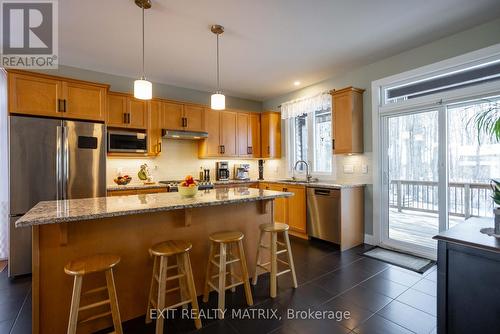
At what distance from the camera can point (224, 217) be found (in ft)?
8.02

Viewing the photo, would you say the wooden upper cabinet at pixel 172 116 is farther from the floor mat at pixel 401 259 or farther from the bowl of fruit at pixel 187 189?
the floor mat at pixel 401 259

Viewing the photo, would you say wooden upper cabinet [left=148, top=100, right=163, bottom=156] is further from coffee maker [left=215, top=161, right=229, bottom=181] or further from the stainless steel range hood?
coffee maker [left=215, top=161, right=229, bottom=181]

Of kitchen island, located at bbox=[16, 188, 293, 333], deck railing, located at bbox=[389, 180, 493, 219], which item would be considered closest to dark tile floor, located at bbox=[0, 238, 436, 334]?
kitchen island, located at bbox=[16, 188, 293, 333]

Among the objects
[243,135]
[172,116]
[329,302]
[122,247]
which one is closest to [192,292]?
[122,247]

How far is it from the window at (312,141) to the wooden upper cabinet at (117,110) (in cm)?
306

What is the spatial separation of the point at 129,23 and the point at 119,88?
1700 mm

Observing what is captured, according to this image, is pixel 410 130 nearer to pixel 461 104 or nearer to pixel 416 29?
pixel 461 104

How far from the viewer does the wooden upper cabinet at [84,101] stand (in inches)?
123

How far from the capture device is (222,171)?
4.98 meters

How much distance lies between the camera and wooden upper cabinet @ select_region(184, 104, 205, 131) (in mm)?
4375

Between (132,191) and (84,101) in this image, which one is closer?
(84,101)

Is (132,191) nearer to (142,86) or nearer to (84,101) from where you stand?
(84,101)

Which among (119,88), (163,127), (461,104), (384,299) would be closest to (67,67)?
(119,88)

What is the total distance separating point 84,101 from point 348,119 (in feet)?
12.0
